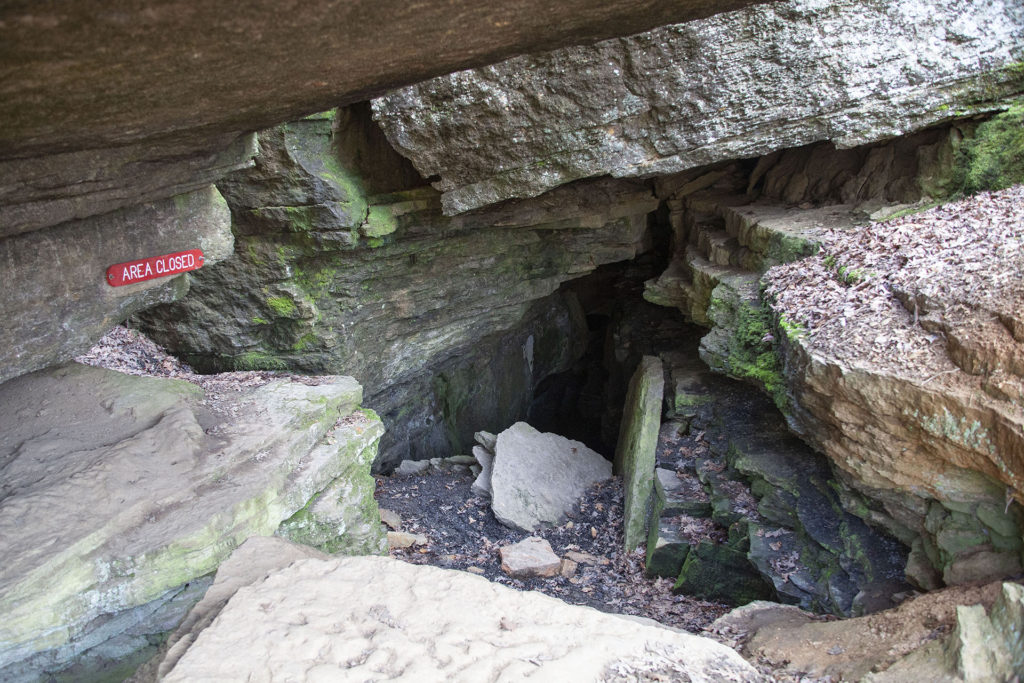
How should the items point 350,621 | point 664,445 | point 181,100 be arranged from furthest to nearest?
point 664,445, point 350,621, point 181,100

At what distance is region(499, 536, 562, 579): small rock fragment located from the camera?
6.32 meters

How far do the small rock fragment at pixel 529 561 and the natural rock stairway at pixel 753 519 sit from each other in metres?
0.92

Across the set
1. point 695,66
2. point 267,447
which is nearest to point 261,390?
point 267,447

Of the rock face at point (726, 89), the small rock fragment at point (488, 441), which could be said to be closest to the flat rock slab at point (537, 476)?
the small rock fragment at point (488, 441)

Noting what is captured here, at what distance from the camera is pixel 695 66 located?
19.0 ft

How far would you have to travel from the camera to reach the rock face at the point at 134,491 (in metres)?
3.57

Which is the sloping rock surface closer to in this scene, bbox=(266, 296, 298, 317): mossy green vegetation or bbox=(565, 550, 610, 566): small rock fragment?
A: bbox=(565, 550, 610, 566): small rock fragment

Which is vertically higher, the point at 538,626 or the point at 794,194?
the point at 794,194

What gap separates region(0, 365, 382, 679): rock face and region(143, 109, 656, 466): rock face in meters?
1.30

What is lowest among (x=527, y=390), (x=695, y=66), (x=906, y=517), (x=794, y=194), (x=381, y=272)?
(x=527, y=390)

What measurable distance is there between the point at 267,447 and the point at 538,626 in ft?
8.50

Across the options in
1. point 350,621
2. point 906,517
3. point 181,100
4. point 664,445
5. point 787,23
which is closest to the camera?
point 181,100

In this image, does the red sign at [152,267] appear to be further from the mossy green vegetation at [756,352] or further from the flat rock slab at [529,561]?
the mossy green vegetation at [756,352]

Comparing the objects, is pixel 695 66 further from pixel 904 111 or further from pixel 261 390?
pixel 261 390
